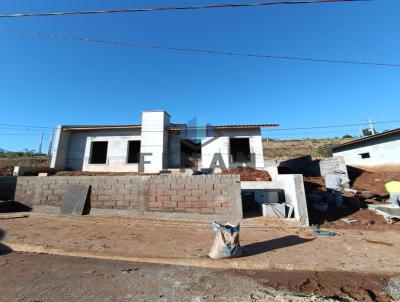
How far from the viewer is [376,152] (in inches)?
543

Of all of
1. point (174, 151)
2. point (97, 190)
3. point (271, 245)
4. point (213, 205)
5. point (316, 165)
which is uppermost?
point (174, 151)

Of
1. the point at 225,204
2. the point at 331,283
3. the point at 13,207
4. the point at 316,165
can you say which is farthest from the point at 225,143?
the point at 331,283

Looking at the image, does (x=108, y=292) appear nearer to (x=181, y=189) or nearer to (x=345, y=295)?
(x=345, y=295)

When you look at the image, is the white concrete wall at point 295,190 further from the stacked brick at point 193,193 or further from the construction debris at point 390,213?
the construction debris at point 390,213

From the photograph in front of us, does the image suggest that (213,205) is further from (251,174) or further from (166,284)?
(166,284)

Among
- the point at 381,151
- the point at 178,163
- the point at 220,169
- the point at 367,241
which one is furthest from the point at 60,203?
the point at 381,151

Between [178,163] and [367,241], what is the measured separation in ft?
32.8

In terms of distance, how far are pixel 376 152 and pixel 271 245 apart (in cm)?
1298

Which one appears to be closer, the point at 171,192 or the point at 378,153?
the point at 171,192

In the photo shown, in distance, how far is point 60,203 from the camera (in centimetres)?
852

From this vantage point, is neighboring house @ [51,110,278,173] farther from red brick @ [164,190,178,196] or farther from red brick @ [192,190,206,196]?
red brick @ [192,190,206,196]

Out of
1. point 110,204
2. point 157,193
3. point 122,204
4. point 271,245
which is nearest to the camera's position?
point 271,245

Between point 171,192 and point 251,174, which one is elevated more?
point 251,174

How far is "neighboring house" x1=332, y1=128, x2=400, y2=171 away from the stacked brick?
36.3 feet
